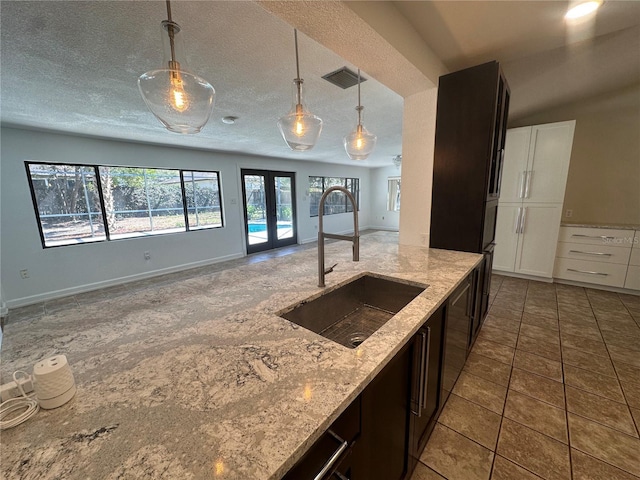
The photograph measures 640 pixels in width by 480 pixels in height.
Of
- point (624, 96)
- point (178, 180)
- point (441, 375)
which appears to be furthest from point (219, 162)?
point (624, 96)

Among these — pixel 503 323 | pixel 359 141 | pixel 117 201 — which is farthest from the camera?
pixel 117 201

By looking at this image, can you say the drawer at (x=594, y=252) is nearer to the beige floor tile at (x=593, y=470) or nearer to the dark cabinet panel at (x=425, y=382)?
the beige floor tile at (x=593, y=470)

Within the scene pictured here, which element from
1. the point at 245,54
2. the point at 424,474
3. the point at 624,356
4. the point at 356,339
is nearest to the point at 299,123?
the point at 245,54

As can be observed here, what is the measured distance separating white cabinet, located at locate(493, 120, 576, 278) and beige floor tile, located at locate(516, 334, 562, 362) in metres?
1.93

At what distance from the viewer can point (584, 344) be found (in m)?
2.30

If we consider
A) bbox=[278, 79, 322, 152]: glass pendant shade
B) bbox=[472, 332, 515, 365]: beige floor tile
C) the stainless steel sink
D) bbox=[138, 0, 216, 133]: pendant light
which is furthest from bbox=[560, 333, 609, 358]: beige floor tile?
bbox=[138, 0, 216, 133]: pendant light

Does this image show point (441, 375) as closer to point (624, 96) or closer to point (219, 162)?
point (624, 96)

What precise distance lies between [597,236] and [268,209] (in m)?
5.80

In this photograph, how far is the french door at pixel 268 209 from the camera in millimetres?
5902

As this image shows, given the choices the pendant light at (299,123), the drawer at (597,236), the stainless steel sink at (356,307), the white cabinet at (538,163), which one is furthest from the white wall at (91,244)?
the drawer at (597,236)

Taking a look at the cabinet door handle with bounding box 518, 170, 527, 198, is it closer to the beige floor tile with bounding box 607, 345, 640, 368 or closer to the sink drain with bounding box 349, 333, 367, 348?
the beige floor tile with bounding box 607, 345, 640, 368

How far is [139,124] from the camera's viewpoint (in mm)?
3121

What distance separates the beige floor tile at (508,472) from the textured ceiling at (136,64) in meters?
2.74

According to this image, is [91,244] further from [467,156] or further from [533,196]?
[533,196]
